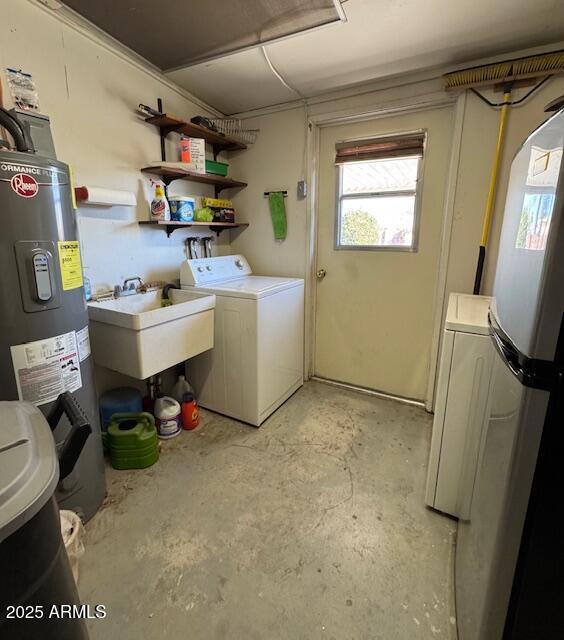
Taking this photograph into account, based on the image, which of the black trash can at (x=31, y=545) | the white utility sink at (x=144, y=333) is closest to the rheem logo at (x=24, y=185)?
the white utility sink at (x=144, y=333)

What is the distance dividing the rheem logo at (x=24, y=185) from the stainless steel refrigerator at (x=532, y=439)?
152 cm

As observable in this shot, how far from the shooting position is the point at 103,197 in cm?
179

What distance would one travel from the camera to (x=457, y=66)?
200cm

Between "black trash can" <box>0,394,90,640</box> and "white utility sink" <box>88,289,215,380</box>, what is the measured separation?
3.23 feet

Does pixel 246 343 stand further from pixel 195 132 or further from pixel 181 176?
pixel 195 132

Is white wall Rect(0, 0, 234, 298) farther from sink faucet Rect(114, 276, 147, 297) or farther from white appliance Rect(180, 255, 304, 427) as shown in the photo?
white appliance Rect(180, 255, 304, 427)

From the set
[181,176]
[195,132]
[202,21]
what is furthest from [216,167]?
[202,21]

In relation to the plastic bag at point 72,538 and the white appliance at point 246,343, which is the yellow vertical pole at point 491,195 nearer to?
the white appliance at point 246,343

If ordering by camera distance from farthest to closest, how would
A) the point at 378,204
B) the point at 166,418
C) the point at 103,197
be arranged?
the point at 378,204 < the point at 166,418 < the point at 103,197

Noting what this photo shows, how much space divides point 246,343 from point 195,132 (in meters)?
1.57

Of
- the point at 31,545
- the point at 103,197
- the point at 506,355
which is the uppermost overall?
the point at 103,197

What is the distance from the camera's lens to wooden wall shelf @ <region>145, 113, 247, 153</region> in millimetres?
2086

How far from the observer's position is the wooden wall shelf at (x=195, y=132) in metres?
2.09

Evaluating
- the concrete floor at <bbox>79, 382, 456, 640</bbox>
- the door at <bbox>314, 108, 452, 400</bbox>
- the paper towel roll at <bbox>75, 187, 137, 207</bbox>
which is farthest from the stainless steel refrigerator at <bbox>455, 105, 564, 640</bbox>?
the paper towel roll at <bbox>75, 187, 137, 207</bbox>
